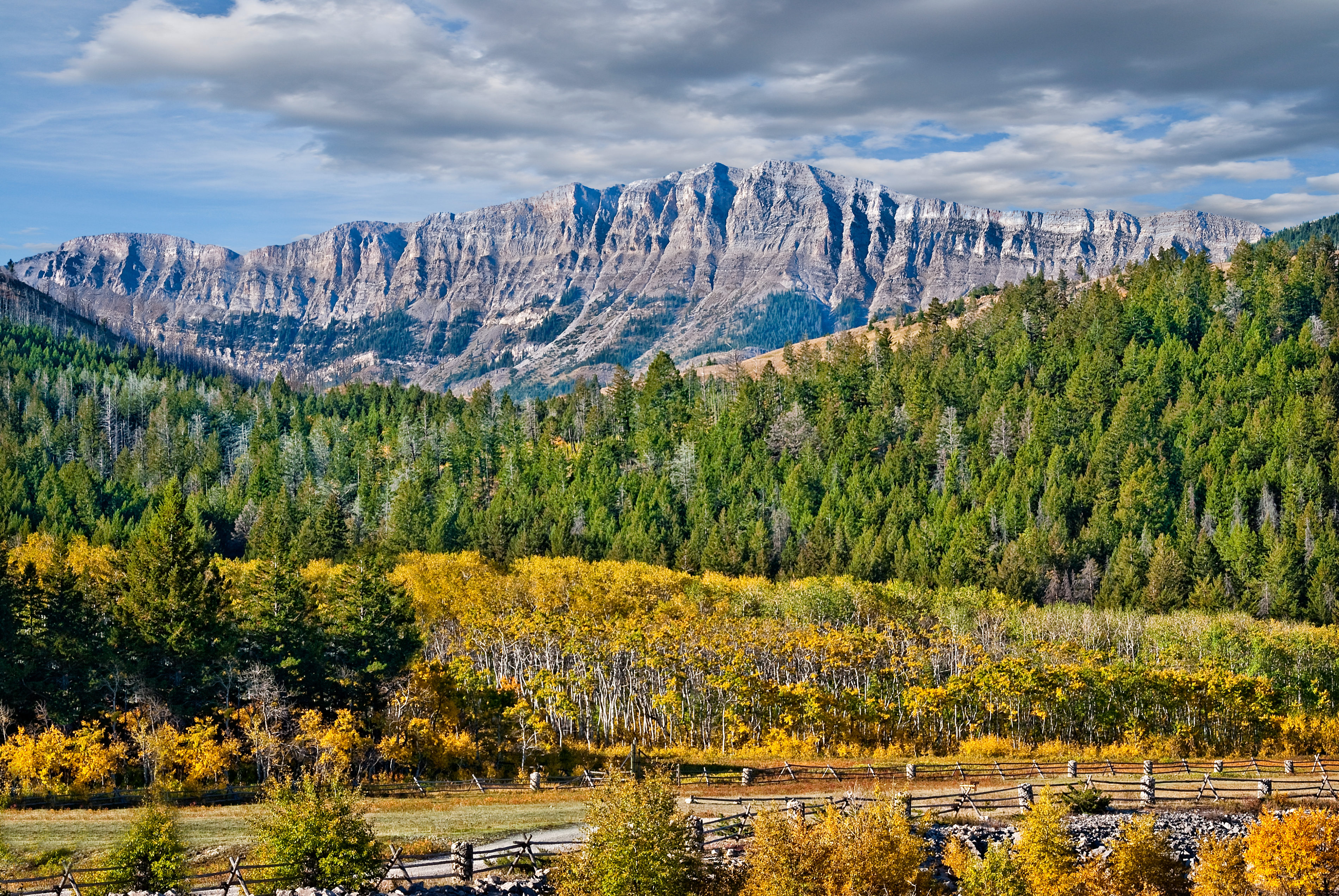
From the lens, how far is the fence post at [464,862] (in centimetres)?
3994

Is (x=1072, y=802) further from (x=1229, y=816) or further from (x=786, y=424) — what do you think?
(x=786, y=424)

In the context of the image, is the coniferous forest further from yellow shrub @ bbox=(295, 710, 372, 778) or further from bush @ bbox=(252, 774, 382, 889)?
bush @ bbox=(252, 774, 382, 889)

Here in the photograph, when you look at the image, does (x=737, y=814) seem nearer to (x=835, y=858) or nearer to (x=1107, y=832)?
(x=835, y=858)

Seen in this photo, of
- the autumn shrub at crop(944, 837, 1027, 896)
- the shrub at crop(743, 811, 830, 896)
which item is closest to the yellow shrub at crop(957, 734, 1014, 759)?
the autumn shrub at crop(944, 837, 1027, 896)

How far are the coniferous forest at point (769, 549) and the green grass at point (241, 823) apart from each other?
6.99m

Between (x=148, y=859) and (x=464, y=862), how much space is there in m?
11.1

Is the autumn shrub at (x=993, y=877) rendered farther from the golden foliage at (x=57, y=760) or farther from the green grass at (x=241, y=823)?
the golden foliage at (x=57, y=760)

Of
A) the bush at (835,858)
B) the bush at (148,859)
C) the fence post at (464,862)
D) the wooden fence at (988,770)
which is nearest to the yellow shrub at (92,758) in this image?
the bush at (148,859)

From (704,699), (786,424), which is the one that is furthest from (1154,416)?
(704,699)

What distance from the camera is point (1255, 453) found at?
14688 cm

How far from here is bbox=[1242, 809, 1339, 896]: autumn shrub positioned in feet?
134

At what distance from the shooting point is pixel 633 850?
3566 cm

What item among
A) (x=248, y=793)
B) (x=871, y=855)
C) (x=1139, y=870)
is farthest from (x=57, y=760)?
(x=1139, y=870)

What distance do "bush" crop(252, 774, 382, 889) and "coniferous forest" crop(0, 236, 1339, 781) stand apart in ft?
68.2
